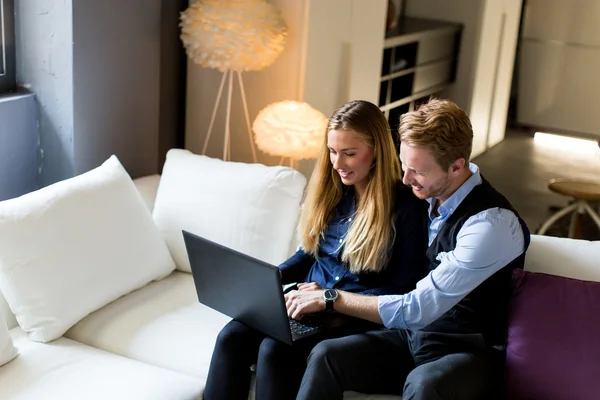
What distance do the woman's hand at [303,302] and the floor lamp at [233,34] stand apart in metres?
1.24

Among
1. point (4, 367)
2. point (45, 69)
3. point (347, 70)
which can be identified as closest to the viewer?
point (4, 367)

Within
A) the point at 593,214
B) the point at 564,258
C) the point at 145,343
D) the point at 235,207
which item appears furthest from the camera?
the point at 593,214

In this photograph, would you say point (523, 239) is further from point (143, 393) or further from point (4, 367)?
point (4, 367)

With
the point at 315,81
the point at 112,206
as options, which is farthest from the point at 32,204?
the point at 315,81

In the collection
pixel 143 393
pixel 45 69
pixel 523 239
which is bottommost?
pixel 143 393

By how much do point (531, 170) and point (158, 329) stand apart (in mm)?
1770

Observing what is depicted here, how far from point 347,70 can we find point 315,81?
0.17 m

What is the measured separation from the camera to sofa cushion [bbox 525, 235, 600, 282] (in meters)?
2.38

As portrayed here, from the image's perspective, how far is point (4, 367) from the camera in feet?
7.62

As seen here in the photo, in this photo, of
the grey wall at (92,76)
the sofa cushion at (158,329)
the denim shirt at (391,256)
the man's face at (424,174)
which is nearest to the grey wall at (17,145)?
the grey wall at (92,76)

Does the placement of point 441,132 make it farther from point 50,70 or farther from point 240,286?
point 50,70

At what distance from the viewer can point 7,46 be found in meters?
3.09

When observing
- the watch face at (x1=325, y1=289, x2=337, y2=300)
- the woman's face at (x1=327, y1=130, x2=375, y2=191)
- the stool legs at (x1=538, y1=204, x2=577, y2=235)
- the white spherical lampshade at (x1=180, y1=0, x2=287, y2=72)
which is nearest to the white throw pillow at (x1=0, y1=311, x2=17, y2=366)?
the watch face at (x1=325, y1=289, x2=337, y2=300)

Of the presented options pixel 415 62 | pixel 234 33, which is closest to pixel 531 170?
pixel 415 62
